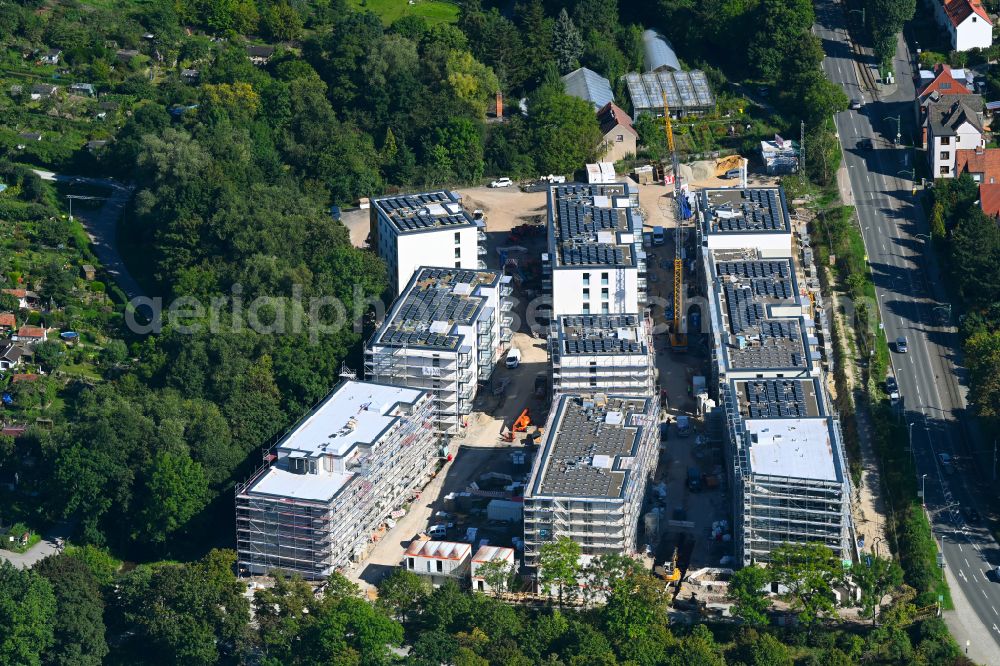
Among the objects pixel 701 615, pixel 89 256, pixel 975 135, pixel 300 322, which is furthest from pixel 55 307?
pixel 975 135

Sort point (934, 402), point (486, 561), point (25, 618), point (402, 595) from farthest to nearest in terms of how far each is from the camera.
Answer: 1. point (934, 402)
2. point (486, 561)
3. point (402, 595)
4. point (25, 618)

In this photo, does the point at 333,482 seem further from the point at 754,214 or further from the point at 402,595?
the point at 754,214

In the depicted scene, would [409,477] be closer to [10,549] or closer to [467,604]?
[467,604]

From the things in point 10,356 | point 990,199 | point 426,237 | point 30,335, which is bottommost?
point 10,356

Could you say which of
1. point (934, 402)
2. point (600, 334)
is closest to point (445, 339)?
point (600, 334)

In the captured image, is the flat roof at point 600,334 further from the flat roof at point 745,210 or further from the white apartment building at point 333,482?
the flat roof at point 745,210

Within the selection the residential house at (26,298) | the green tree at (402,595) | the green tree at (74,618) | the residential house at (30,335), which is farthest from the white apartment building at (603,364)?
the residential house at (26,298)
